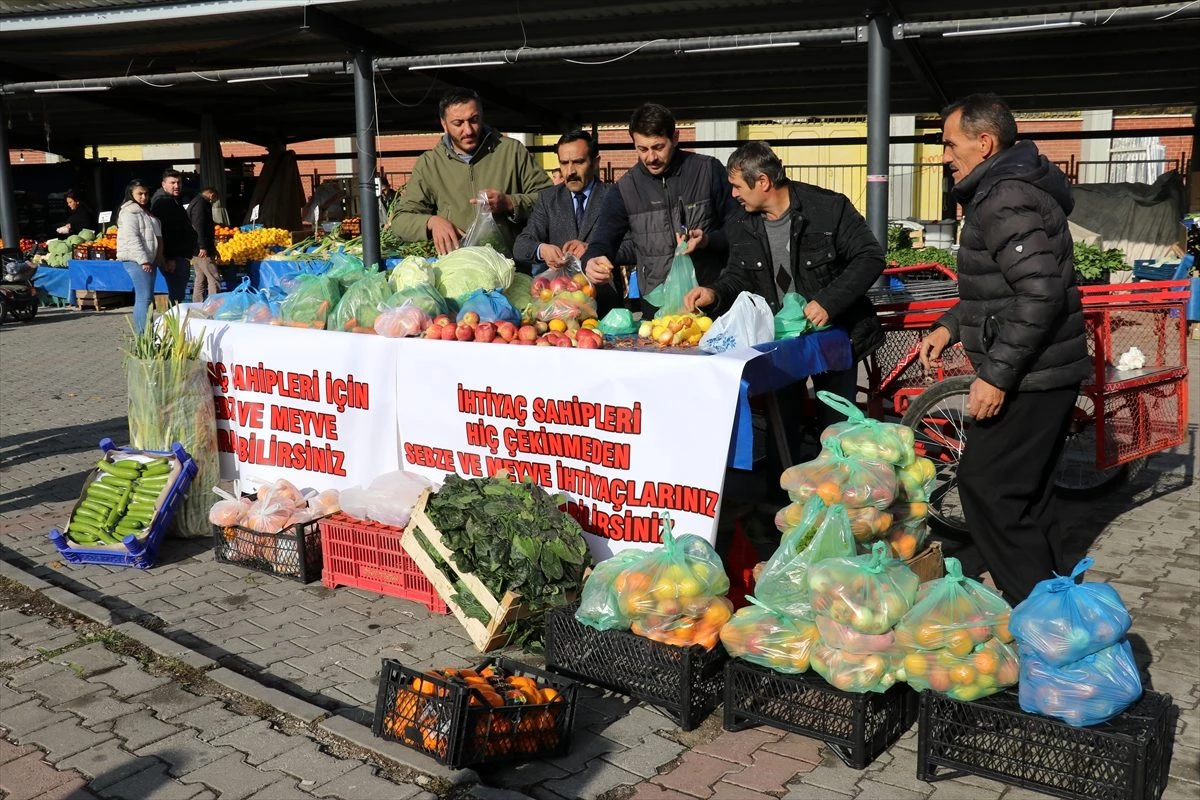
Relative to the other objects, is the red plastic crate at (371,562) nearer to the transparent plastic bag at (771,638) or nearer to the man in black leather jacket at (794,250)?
the transparent plastic bag at (771,638)

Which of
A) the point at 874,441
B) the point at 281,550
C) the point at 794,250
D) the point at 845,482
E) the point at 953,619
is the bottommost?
the point at 281,550

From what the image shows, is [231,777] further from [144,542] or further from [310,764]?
[144,542]

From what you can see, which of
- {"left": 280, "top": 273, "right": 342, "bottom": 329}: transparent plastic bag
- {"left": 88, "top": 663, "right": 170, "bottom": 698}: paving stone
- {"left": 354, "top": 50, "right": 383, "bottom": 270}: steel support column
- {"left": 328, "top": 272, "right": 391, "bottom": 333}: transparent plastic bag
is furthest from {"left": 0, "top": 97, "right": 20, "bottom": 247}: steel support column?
{"left": 88, "top": 663, "right": 170, "bottom": 698}: paving stone

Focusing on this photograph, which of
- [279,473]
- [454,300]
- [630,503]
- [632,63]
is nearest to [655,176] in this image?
[454,300]

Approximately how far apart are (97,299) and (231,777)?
16.7 meters

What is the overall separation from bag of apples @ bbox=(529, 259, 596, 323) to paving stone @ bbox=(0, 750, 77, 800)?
2764mm

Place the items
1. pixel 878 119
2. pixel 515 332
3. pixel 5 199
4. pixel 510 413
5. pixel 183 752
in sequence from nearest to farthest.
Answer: pixel 183 752 < pixel 510 413 < pixel 515 332 < pixel 878 119 < pixel 5 199

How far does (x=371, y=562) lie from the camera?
5.08 meters

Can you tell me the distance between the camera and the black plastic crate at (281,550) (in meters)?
5.33

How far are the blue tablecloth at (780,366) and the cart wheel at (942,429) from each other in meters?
0.66

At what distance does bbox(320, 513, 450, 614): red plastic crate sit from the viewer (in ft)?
16.2

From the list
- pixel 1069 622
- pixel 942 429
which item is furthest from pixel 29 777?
pixel 942 429

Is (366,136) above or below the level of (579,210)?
above

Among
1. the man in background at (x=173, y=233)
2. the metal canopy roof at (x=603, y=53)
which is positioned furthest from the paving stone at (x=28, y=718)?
the man in background at (x=173, y=233)
